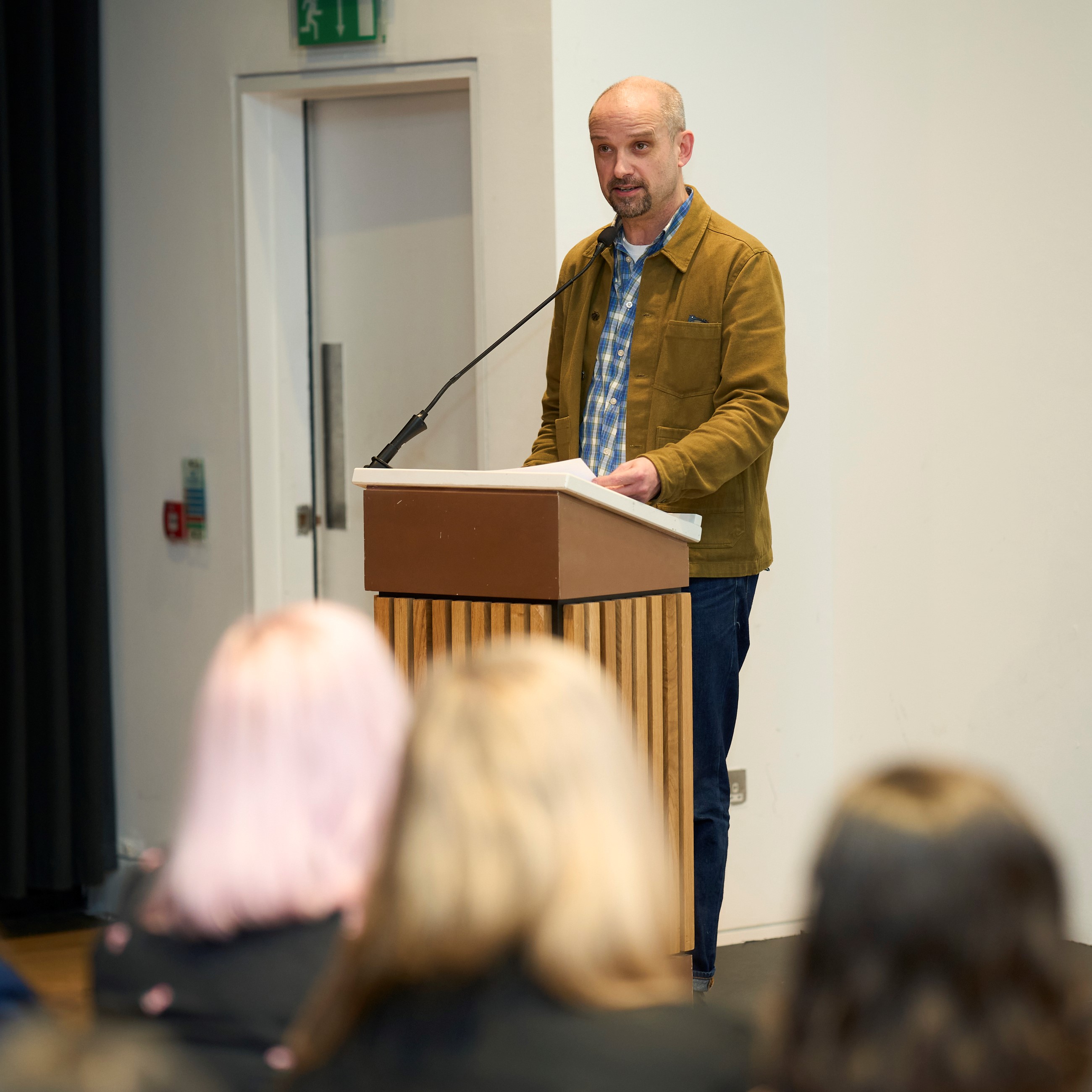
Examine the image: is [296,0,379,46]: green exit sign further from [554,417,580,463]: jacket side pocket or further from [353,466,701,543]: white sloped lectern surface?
[353,466,701,543]: white sloped lectern surface

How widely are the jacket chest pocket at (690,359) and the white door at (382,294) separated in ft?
3.16

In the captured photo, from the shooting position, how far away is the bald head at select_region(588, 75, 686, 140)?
2.94 meters

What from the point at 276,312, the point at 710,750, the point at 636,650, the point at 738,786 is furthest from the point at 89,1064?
the point at 276,312

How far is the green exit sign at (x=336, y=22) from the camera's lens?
364cm

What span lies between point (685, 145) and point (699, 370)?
49 cm

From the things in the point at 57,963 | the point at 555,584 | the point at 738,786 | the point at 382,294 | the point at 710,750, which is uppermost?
the point at 382,294

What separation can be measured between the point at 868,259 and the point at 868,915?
308cm

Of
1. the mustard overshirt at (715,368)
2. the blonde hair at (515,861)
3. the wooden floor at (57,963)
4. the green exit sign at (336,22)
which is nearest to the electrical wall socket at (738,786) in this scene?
the mustard overshirt at (715,368)

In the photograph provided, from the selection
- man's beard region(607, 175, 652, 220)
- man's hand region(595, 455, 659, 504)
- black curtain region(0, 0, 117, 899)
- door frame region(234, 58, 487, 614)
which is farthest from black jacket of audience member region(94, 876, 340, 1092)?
black curtain region(0, 0, 117, 899)

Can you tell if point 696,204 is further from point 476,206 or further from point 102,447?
point 102,447

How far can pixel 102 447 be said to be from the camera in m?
4.11

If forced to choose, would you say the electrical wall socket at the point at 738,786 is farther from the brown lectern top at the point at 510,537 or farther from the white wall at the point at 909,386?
the brown lectern top at the point at 510,537

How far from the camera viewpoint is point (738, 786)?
377cm

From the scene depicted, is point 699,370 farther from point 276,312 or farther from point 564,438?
point 276,312
